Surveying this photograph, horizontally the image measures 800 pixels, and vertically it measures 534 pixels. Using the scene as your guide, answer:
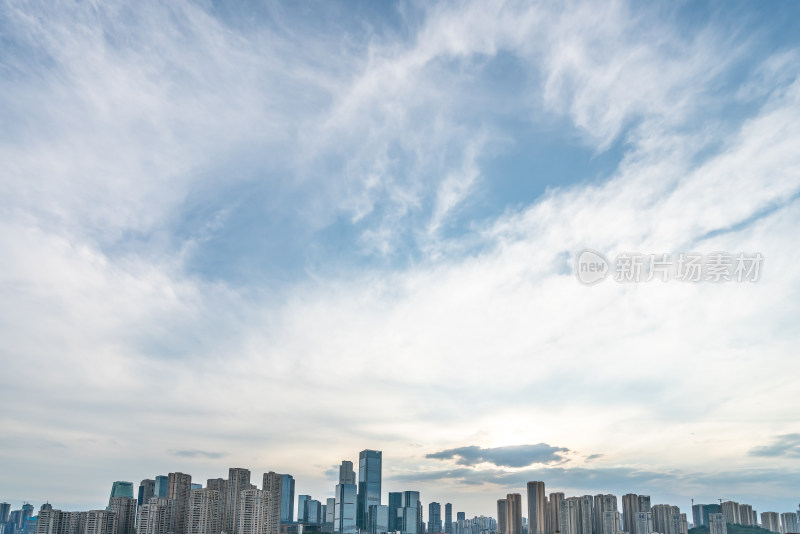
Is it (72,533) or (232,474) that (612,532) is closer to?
(232,474)

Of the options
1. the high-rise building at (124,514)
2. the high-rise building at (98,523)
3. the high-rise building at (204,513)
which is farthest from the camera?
the high-rise building at (124,514)

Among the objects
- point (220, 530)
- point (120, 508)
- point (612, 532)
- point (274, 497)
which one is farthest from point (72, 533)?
point (612, 532)

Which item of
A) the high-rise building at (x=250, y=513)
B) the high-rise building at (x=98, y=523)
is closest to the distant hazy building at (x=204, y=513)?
the high-rise building at (x=250, y=513)

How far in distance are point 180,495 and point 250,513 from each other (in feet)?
70.6

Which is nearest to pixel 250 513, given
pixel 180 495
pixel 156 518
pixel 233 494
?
pixel 233 494

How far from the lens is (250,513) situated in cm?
16675

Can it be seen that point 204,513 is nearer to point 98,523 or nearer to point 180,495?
point 180,495

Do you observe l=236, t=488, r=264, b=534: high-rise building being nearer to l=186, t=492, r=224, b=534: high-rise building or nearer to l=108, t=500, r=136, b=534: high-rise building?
l=186, t=492, r=224, b=534: high-rise building

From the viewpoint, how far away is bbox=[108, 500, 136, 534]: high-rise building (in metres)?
171

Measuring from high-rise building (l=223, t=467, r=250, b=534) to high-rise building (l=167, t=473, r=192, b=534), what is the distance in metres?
10.7

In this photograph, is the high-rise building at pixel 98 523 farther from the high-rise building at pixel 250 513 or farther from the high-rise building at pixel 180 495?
the high-rise building at pixel 250 513

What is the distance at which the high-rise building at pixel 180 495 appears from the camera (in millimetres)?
166125

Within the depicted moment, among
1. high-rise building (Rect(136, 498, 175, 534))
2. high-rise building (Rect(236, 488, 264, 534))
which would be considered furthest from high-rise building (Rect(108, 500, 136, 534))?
high-rise building (Rect(236, 488, 264, 534))

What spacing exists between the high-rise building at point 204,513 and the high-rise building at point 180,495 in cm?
326
